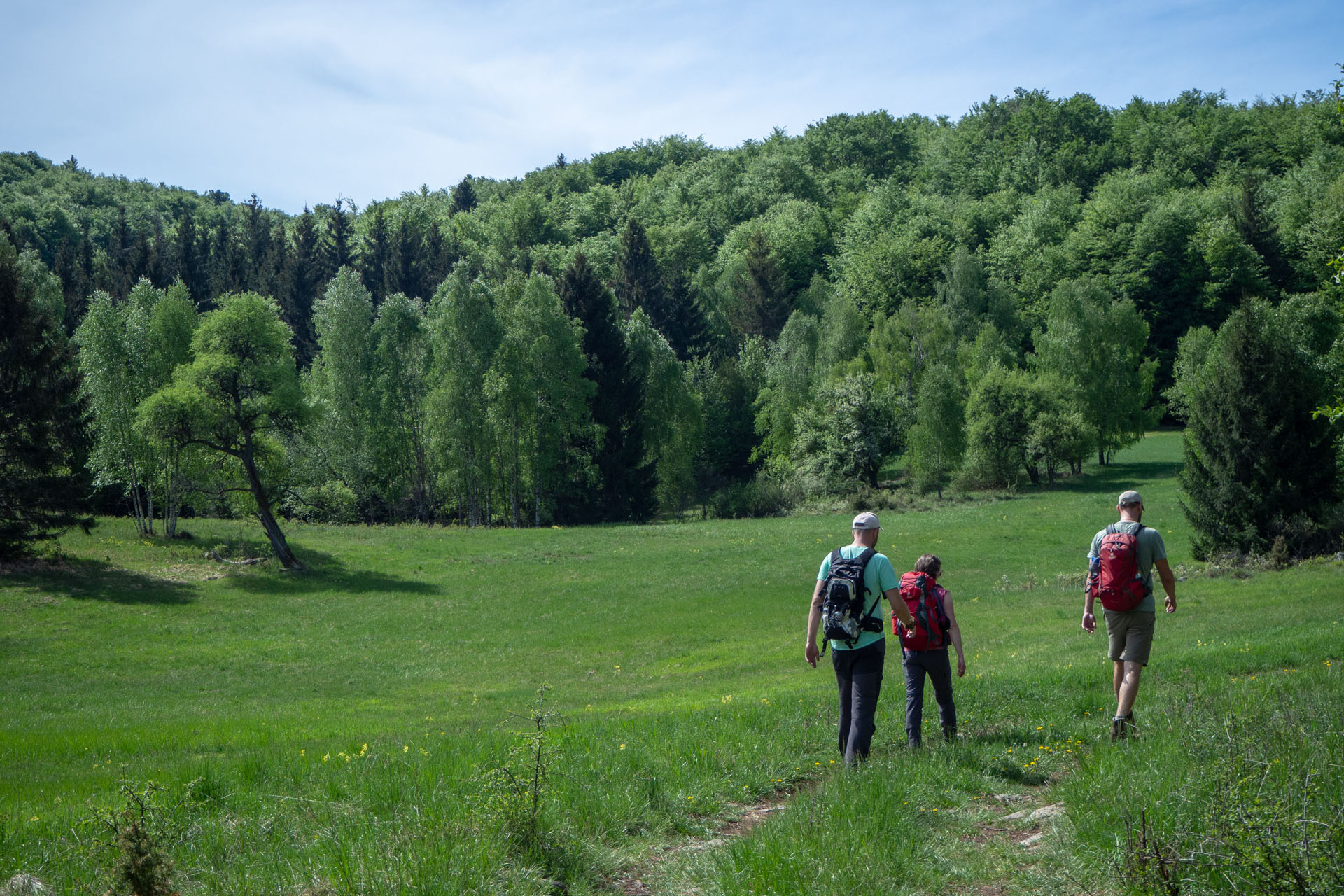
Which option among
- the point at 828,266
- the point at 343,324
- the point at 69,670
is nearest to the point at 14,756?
the point at 69,670

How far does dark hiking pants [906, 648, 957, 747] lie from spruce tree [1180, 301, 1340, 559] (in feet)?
81.6

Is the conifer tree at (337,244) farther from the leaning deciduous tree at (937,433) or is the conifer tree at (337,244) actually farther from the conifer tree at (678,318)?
the leaning deciduous tree at (937,433)

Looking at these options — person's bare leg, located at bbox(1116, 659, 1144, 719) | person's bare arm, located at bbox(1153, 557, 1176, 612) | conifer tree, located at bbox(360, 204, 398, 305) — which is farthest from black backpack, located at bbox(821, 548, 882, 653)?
conifer tree, located at bbox(360, 204, 398, 305)

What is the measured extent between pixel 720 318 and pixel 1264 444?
72711 mm

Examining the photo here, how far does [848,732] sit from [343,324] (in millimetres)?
55796

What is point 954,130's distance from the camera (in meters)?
138

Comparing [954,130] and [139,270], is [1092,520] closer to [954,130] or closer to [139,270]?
[139,270]

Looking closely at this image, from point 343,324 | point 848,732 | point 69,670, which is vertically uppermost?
point 343,324

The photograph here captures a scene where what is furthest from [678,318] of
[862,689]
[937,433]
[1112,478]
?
[862,689]

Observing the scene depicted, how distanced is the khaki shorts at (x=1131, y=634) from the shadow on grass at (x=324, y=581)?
88.1 ft

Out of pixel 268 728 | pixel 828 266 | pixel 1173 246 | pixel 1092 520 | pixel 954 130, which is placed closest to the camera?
pixel 268 728

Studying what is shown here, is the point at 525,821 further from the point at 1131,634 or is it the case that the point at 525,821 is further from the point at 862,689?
the point at 1131,634

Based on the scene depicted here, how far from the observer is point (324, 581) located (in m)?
33.3

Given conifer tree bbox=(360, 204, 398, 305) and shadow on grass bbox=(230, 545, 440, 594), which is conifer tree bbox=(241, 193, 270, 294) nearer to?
conifer tree bbox=(360, 204, 398, 305)
